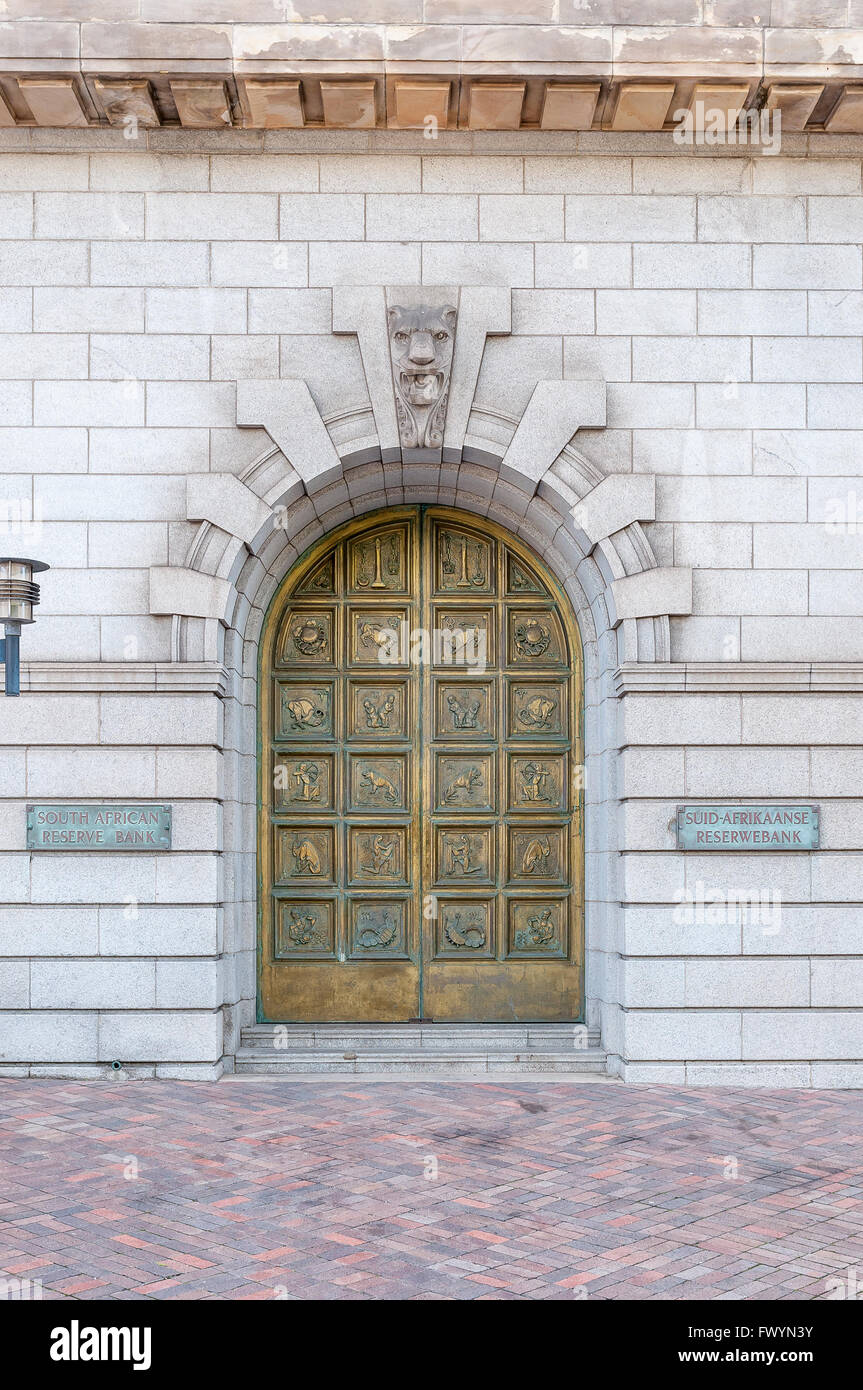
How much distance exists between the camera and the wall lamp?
8414 mm

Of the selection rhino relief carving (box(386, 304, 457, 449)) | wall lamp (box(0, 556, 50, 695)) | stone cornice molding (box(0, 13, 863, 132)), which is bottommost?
wall lamp (box(0, 556, 50, 695))

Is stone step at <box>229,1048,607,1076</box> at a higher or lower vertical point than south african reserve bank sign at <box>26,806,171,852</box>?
lower

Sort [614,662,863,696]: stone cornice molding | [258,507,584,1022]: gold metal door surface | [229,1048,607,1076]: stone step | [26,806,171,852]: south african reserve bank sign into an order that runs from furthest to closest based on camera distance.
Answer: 1. [258,507,584,1022]: gold metal door surface
2. [229,1048,607,1076]: stone step
3. [614,662,863,696]: stone cornice molding
4. [26,806,171,852]: south african reserve bank sign

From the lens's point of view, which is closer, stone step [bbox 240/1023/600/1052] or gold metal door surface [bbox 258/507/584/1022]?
stone step [bbox 240/1023/600/1052]

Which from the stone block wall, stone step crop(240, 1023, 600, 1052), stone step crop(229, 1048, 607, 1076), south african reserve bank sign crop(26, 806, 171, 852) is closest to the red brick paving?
stone step crop(229, 1048, 607, 1076)

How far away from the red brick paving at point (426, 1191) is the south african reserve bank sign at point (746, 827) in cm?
198

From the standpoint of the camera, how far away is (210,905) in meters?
10.4

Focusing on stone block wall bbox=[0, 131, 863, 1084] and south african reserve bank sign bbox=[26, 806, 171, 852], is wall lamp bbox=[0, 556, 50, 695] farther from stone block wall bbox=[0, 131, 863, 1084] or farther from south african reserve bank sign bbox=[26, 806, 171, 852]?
south african reserve bank sign bbox=[26, 806, 171, 852]

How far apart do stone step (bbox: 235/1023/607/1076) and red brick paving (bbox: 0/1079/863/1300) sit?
1.32 feet

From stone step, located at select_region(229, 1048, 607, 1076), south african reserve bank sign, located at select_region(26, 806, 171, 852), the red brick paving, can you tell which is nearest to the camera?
the red brick paving

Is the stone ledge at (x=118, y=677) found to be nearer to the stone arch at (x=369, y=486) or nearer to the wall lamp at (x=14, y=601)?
the stone arch at (x=369, y=486)

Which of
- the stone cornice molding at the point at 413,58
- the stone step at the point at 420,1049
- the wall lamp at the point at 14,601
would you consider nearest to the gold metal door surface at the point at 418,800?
the stone step at the point at 420,1049

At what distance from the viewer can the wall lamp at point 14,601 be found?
841cm

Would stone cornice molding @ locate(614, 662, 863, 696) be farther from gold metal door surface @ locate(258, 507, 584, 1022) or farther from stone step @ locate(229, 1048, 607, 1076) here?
stone step @ locate(229, 1048, 607, 1076)
